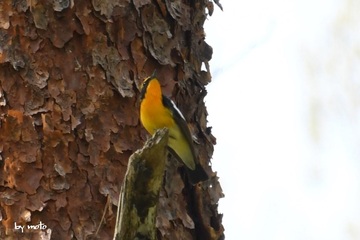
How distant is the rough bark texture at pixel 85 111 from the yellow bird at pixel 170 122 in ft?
0.20

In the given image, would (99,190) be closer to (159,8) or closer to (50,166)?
(50,166)

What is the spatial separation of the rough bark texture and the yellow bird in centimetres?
6

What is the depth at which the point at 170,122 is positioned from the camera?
247 cm

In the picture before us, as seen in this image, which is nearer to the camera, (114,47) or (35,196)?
(35,196)

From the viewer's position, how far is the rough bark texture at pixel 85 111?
2.36 metres

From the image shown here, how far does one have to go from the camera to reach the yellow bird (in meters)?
2.42

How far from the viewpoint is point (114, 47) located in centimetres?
251

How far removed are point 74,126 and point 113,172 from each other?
166mm

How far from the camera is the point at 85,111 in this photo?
2434mm

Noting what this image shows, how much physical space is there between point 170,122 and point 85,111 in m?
0.24

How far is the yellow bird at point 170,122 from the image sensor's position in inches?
95.1

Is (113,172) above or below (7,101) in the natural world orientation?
below

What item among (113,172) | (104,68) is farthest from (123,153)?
(104,68)

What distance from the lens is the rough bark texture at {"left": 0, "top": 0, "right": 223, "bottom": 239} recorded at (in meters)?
2.36
